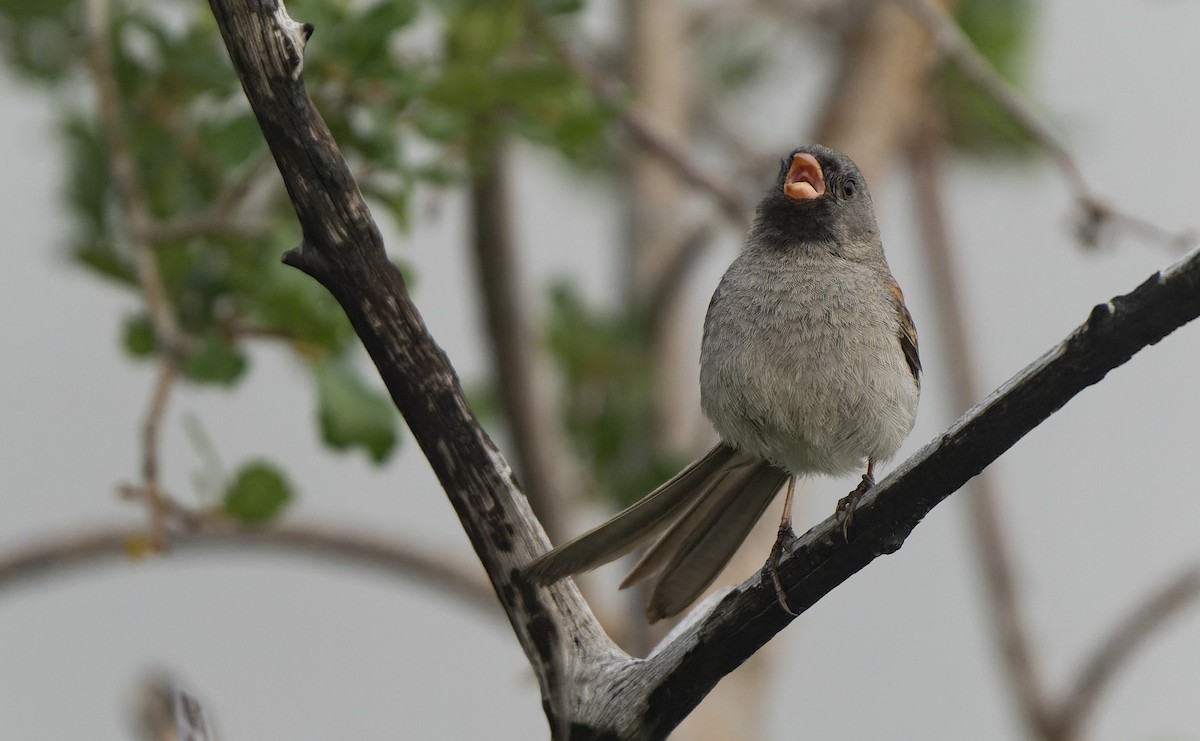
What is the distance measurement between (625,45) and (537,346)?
158 centimetres

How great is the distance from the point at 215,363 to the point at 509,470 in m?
1.12

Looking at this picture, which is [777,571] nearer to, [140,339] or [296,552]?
[140,339]

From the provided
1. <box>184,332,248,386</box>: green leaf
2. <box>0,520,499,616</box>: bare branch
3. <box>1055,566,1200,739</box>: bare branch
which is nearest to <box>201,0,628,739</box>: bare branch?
<box>184,332,248,386</box>: green leaf

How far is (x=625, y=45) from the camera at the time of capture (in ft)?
17.0

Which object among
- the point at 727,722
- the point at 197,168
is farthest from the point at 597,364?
the point at 197,168

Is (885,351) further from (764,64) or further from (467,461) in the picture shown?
(764,64)

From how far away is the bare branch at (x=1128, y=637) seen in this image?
386 centimetres

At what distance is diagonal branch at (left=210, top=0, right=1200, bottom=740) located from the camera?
1.58 metres

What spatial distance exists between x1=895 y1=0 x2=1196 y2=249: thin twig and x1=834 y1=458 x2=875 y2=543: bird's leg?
→ 911 millimetres

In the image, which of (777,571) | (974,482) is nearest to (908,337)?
(777,571)

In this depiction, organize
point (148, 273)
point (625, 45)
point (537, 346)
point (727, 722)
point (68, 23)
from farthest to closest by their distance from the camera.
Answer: point (625, 45), point (537, 346), point (727, 722), point (68, 23), point (148, 273)

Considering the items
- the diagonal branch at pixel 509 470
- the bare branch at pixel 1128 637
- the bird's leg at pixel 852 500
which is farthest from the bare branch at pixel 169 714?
the bare branch at pixel 1128 637

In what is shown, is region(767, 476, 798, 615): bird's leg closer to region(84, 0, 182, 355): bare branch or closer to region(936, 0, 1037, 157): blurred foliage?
region(84, 0, 182, 355): bare branch

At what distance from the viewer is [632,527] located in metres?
→ 1.99
